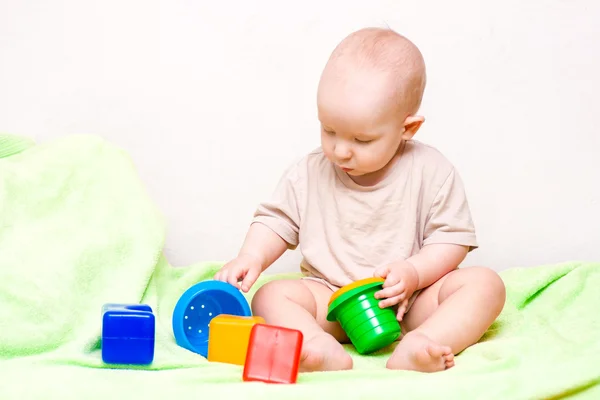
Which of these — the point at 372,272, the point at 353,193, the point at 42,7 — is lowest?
the point at 372,272

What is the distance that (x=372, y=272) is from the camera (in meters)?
1.40

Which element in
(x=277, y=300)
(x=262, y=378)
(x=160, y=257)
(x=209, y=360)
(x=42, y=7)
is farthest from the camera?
(x=42, y=7)

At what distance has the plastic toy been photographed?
123 centimetres

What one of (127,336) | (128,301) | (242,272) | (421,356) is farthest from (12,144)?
(421,356)

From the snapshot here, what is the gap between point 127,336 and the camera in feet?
3.67

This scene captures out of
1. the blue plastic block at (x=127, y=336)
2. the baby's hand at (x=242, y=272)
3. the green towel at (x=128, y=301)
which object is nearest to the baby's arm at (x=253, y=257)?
the baby's hand at (x=242, y=272)

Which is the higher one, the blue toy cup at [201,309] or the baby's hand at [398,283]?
the baby's hand at [398,283]

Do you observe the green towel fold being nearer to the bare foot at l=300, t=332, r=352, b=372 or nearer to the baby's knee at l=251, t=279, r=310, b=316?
the baby's knee at l=251, t=279, r=310, b=316

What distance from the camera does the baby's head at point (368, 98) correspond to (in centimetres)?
130

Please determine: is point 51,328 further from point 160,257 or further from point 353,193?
point 353,193

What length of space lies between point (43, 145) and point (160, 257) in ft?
1.05

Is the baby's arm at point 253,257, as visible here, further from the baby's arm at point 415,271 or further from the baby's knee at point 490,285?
the baby's knee at point 490,285

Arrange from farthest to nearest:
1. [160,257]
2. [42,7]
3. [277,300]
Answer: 1. [42,7]
2. [160,257]
3. [277,300]

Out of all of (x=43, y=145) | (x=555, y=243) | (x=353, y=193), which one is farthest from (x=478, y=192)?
(x=43, y=145)
